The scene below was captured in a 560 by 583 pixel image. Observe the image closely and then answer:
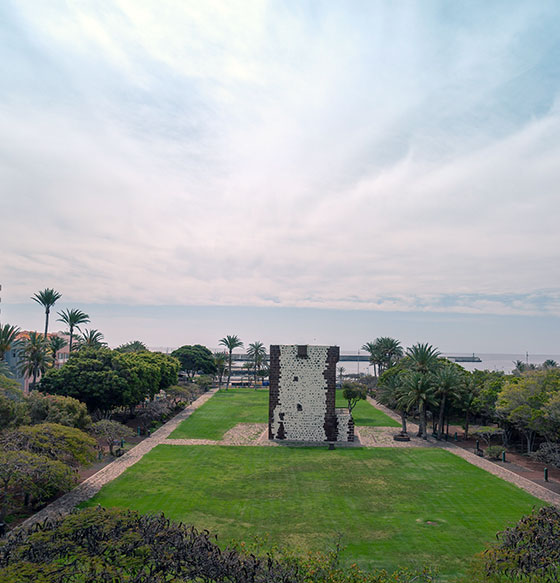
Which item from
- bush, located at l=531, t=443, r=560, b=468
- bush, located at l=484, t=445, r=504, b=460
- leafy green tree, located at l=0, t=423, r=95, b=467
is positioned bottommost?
bush, located at l=484, t=445, r=504, b=460

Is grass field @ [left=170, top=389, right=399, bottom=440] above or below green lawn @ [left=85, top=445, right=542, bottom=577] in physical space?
below

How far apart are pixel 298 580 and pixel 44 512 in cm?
1725

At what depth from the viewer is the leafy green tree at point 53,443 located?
22.6 meters

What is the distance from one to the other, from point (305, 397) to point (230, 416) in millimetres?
15368

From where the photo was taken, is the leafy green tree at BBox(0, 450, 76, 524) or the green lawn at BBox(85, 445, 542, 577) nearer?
the green lawn at BBox(85, 445, 542, 577)

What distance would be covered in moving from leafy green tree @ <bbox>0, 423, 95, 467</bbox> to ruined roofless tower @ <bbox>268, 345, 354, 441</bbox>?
18580 millimetres

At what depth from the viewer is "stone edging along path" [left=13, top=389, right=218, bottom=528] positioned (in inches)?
851

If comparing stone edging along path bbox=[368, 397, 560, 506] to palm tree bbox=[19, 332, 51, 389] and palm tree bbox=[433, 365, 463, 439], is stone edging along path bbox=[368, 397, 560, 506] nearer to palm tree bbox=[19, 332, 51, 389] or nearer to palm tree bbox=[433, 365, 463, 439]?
palm tree bbox=[433, 365, 463, 439]

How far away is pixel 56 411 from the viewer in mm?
31625

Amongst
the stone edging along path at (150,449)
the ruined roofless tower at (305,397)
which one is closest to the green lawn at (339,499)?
the stone edging along path at (150,449)

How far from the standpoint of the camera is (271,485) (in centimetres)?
2677

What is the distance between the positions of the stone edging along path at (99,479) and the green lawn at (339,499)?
0.84 meters

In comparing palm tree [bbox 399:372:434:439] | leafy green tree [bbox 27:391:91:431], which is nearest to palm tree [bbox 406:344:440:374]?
palm tree [bbox 399:372:434:439]

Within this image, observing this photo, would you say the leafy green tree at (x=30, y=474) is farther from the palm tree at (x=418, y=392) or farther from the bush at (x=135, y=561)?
the palm tree at (x=418, y=392)
